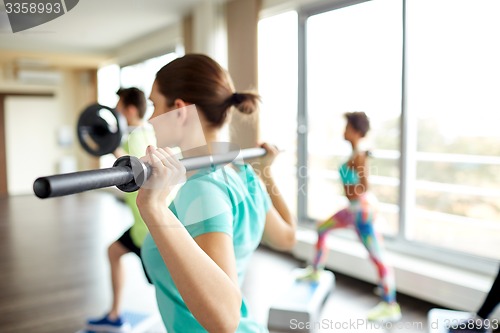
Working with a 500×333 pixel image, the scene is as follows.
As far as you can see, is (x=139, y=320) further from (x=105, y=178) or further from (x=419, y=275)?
(x=105, y=178)

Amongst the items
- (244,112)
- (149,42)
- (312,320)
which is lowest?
(312,320)

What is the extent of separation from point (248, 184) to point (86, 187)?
1.30 ft

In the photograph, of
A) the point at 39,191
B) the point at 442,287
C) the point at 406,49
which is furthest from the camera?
the point at 442,287

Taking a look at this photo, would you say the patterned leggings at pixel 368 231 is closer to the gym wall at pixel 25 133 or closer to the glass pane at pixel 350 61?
the glass pane at pixel 350 61

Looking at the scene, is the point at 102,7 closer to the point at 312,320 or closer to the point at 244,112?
the point at 244,112

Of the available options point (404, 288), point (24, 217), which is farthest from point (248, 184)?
point (24, 217)

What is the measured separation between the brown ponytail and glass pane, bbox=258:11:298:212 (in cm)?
3

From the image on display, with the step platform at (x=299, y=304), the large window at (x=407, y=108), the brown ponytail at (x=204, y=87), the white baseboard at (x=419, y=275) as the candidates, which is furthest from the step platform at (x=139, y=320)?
the brown ponytail at (x=204, y=87)

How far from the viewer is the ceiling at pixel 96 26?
0.43m

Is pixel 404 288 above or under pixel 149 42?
under

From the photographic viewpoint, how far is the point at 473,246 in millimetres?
2387

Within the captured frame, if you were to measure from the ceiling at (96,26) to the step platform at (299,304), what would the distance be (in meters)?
1.60

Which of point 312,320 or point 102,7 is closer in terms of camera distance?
point 102,7

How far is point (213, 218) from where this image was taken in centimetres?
60
